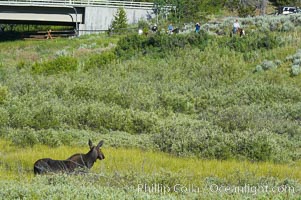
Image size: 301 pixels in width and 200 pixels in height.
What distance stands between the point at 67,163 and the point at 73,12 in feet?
136

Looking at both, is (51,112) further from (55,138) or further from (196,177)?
(196,177)

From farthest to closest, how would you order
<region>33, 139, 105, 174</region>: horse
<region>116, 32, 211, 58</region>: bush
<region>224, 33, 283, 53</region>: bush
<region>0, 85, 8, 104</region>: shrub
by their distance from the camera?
<region>116, 32, 211, 58</region>: bush → <region>224, 33, 283, 53</region>: bush → <region>0, 85, 8, 104</region>: shrub → <region>33, 139, 105, 174</region>: horse

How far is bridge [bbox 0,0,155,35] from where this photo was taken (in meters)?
47.2

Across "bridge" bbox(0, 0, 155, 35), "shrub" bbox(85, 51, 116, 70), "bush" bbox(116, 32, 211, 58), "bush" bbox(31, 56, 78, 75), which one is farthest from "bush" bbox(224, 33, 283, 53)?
"bridge" bbox(0, 0, 155, 35)

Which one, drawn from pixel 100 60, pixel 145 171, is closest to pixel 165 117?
pixel 145 171

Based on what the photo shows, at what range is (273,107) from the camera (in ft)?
66.6

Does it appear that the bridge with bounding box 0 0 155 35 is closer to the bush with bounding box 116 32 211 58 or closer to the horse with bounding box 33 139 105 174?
the bush with bounding box 116 32 211 58

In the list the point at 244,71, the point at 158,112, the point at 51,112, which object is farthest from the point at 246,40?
the point at 51,112

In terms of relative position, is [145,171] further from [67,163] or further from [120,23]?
[120,23]

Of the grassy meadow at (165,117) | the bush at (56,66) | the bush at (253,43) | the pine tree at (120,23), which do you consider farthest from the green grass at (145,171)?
the pine tree at (120,23)

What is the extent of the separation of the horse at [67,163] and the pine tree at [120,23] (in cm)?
3732

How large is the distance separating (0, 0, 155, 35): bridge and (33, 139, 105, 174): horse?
38.6 metres

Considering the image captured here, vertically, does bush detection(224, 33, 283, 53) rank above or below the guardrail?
below

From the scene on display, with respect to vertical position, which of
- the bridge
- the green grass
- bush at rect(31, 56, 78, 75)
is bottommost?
bush at rect(31, 56, 78, 75)
